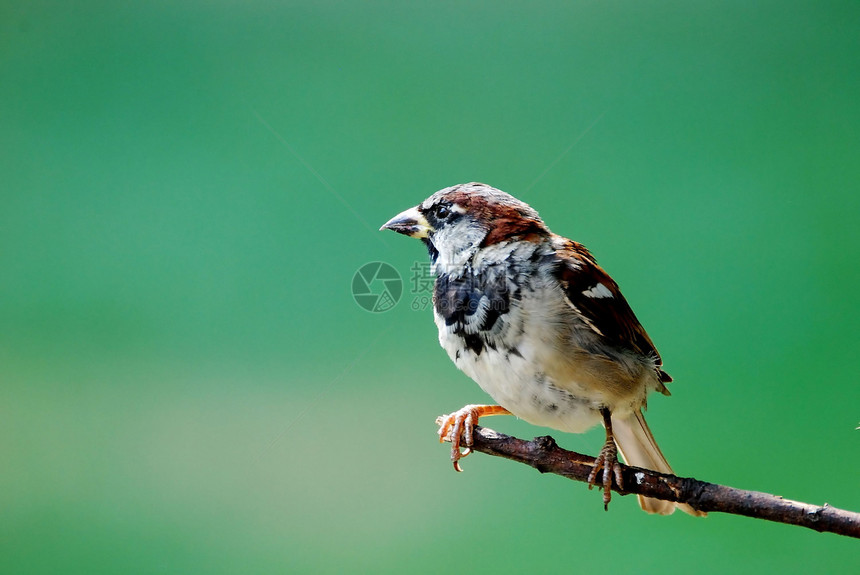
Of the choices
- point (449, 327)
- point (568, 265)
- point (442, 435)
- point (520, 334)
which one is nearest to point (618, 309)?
point (568, 265)

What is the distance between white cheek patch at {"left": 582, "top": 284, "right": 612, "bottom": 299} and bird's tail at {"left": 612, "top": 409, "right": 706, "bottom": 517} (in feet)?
1.13

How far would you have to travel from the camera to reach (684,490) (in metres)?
1.47

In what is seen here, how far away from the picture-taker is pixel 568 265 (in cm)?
177

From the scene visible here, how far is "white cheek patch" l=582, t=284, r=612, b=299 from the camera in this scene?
1.79m

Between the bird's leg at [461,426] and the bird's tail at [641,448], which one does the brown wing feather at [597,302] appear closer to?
the bird's tail at [641,448]

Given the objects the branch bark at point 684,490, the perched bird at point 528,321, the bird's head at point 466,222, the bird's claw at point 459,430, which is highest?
the bird's head at point 466,222

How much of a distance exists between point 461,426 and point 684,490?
58 centimetres

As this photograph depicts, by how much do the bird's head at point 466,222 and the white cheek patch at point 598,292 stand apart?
0.62ft

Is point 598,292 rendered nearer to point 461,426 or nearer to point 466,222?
point 466,222

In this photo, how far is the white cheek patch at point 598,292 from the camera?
179cm

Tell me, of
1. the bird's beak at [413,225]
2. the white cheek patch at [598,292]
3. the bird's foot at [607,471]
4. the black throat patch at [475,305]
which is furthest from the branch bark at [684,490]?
the bird's beak at [413,225]

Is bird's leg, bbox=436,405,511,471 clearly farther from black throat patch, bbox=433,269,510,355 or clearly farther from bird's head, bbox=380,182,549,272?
bird's head, bbox=380,182,549,272

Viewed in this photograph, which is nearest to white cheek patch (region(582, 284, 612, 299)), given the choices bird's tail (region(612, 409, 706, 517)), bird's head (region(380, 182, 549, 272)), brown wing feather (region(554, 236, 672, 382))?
brown wing feather (region(554, 236, 672, 382))

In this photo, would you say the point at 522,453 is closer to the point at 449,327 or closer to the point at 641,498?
the point at 449,327
